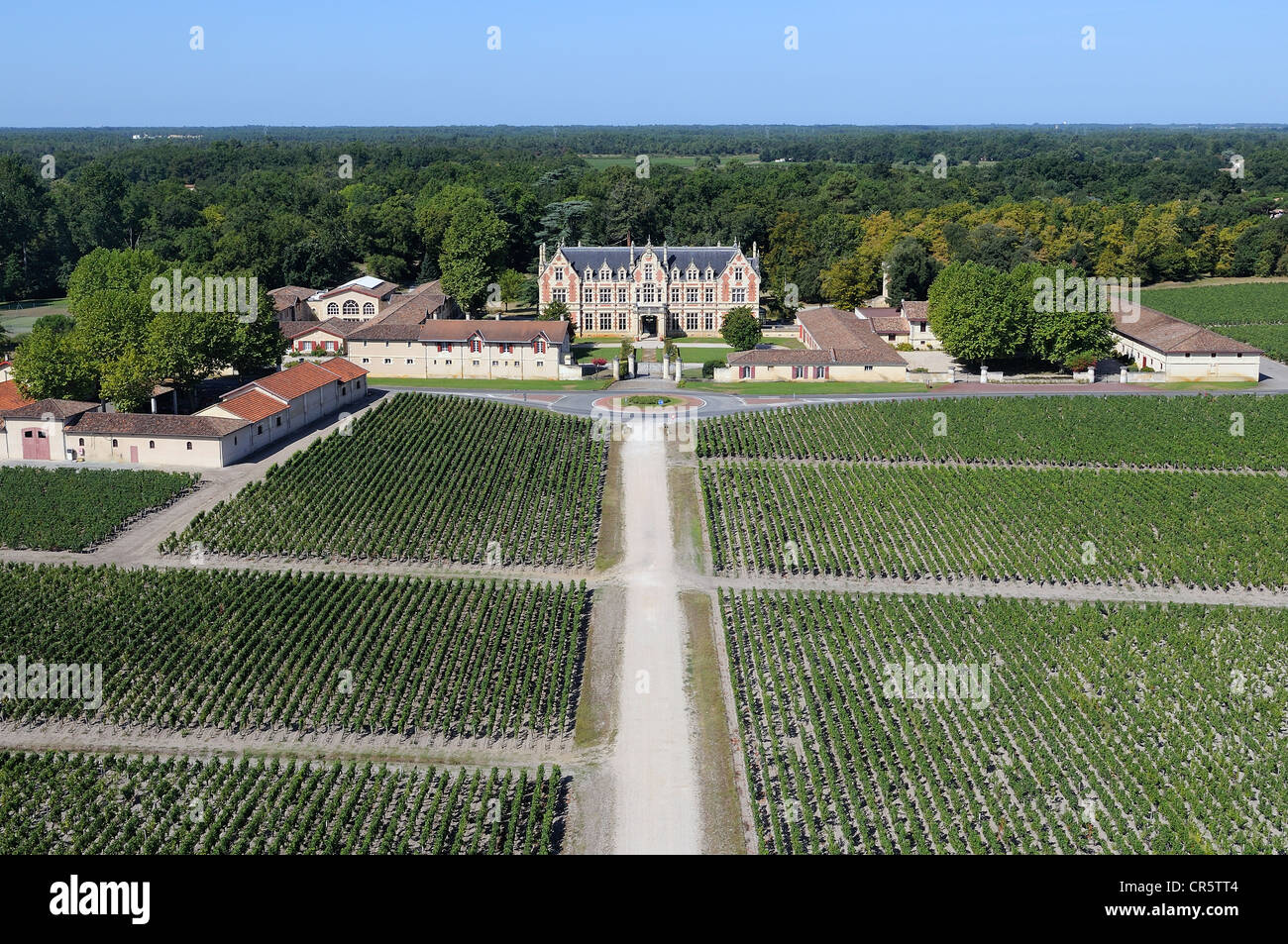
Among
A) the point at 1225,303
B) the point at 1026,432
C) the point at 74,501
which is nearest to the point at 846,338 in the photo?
the point at 1026,432

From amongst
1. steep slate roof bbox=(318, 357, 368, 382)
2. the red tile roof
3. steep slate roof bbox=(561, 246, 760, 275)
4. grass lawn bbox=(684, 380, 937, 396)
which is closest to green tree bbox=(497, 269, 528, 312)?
steep slate roof bbox=(561, 246, 760, 275)

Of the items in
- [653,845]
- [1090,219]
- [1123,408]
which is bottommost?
[653,845]

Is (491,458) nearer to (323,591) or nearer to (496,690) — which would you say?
(323,591)

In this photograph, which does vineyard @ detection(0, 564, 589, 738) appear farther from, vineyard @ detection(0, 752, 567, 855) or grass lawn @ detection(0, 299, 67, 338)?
grass lawn @ detection(0, 299, 67, 338)

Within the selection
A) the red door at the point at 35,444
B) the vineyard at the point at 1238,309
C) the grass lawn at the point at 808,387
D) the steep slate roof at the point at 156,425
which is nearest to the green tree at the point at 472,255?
the grass lawn at the point at 808,387

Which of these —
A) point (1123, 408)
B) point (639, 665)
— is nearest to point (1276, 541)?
point (1123, 408)

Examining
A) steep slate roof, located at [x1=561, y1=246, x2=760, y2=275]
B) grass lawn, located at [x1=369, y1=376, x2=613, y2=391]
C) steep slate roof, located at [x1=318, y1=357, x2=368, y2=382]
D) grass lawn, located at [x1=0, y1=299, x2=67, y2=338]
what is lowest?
grass lawn, located at [x1=369, y1=376, x2=613, y2=391]

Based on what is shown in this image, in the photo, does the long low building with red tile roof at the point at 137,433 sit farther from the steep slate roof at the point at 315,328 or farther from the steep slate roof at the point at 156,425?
the steep slate roof at the point at 315,328
